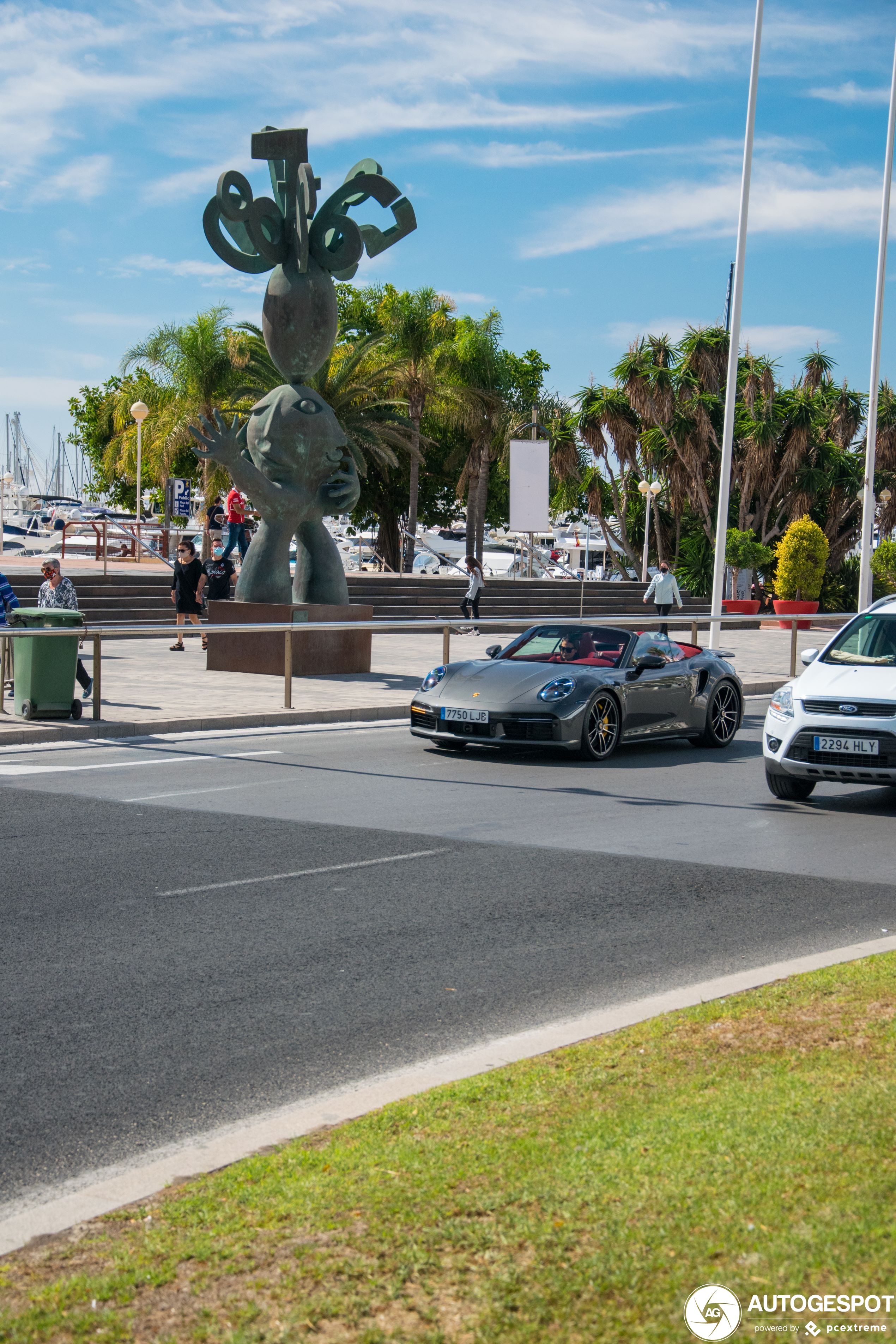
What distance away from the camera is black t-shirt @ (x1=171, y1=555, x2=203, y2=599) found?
23.8 metres

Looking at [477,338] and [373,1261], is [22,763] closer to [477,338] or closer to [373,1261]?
[373,1261]

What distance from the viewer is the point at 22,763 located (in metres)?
12.8

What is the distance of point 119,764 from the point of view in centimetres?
1287

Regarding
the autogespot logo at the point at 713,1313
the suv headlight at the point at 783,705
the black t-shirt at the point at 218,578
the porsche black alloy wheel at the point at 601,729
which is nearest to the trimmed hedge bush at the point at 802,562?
the black t-shirt at the point at 218,578

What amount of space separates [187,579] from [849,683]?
14932 mm

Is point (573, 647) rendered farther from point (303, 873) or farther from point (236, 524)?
point (236, 524)

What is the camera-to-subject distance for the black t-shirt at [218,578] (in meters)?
28.3

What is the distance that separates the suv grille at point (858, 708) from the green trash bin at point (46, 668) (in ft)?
25.6

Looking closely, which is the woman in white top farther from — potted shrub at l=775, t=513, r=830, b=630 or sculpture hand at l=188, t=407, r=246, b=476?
potted shrub at l=775, t=513, r=830, b=630

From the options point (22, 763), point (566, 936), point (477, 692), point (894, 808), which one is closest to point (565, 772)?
point (477, 692)

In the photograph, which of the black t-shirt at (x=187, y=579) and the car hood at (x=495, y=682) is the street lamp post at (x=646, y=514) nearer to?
the black t-shirt at (x=187, y=579)

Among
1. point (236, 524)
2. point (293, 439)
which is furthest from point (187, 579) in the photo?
point (236, 524)

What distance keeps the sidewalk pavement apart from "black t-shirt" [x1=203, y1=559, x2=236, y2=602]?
3.77 ft

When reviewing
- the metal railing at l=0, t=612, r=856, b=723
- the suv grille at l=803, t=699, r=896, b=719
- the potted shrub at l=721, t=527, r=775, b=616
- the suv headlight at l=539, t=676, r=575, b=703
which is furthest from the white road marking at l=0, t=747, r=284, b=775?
the potted shrub at l=721, t=527, r=775, b=616
